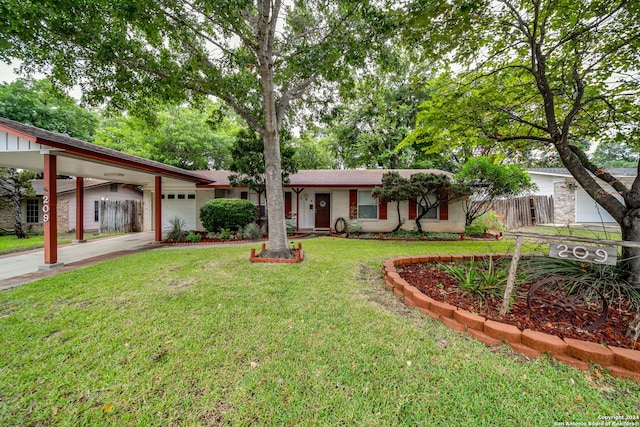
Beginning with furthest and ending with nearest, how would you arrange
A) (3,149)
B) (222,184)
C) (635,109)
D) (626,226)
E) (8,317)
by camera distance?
(222,184) → (3,149) → (635,109) → (626,226) → (8,317)

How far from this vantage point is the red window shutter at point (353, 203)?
11250 mm

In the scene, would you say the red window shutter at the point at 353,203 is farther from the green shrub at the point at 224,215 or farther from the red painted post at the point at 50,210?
the red painted post at the point at 50,210

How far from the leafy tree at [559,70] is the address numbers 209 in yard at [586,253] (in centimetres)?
132

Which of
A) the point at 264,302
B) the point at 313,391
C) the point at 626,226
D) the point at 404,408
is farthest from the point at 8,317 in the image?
the point at 626,226

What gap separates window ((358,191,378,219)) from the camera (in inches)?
444

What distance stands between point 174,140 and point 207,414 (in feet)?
61.5

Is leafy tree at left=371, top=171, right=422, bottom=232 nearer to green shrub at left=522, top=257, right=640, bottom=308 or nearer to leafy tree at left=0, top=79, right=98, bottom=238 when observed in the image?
green shrub at left=522, top=257, right=640, bottom=308

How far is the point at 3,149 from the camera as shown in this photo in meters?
4.90

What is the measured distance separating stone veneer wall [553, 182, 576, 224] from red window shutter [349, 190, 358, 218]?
12795 mm

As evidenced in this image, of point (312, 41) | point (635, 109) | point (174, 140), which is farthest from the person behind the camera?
point (174, 140)

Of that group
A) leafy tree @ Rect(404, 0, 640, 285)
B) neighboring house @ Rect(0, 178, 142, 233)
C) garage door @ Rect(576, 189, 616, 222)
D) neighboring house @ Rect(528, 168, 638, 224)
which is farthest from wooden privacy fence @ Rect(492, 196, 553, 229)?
neighboring house @ Rect(0, 178, 142, 233)

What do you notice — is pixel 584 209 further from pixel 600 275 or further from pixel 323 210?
pixel 600 275

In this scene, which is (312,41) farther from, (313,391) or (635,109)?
(313,391)

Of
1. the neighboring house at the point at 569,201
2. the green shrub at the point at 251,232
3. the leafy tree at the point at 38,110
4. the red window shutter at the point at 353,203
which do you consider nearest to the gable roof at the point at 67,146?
the green shrub at the point at 251,232
